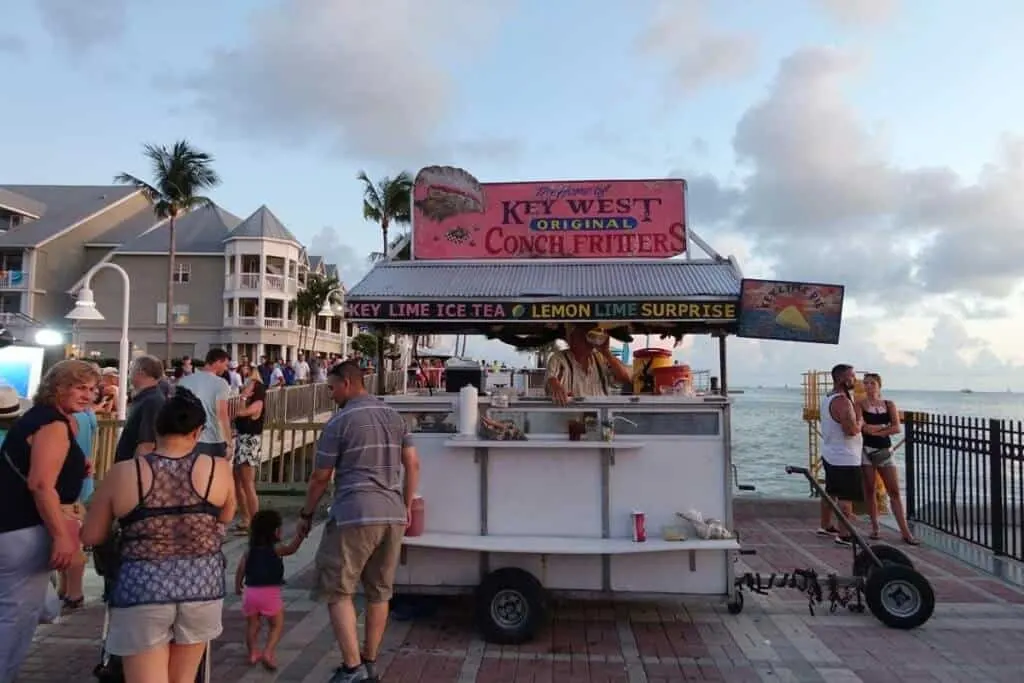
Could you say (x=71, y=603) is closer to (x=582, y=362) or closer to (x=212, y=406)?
(x=212, y=406)

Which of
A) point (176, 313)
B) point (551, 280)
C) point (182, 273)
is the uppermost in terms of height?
point (182, 273)

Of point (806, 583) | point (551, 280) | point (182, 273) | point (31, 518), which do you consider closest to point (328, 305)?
point (182, 273)

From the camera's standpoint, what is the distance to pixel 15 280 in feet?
149

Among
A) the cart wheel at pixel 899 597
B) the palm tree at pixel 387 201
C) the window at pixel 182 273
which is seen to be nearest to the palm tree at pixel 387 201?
the palm tree at pixel 387 201

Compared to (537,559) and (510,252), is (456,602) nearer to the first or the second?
(537,559)

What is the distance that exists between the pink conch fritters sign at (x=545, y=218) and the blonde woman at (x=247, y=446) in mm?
3030

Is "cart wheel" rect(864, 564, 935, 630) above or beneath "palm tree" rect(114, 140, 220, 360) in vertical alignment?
beneath

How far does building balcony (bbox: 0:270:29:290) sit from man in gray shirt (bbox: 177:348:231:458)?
48464mm

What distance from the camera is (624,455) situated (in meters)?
5.06

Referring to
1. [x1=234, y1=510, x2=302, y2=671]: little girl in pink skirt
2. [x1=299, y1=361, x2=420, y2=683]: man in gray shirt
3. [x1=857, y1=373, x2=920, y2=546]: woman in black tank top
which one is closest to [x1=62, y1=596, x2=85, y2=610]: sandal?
[x1=234, y1=510, x2=302, y2=671]: little girl in pink skirt

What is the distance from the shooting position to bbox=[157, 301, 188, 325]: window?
46.1 meters

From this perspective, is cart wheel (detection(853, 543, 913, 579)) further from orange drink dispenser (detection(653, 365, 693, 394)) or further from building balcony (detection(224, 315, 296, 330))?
building balcony (detection(224, 315, 296, 330))

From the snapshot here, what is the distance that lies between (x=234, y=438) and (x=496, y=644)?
14.8ft

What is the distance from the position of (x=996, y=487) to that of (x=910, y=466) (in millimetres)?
1706
